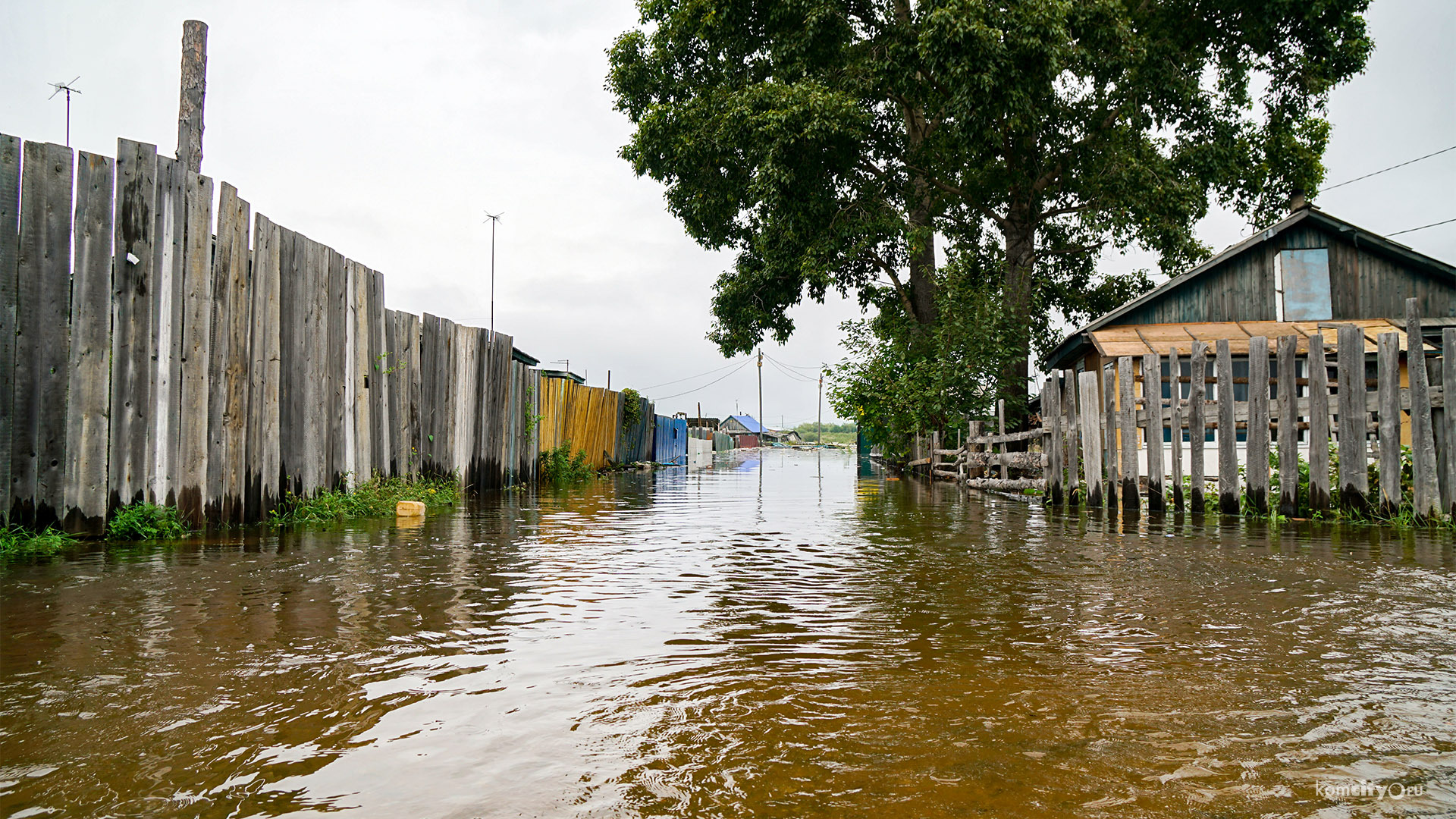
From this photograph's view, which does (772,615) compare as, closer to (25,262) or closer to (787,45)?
(25,262)

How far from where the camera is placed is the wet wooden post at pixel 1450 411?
26.2ft

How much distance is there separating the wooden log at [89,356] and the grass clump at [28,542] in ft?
0.69

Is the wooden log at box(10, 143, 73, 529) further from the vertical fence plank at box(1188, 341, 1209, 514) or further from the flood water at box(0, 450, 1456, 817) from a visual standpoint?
the vertical fence plank at box(1188, 341, 1209, 514)

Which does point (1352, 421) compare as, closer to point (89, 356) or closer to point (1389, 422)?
point (1389, 422)

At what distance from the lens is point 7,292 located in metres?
5.77

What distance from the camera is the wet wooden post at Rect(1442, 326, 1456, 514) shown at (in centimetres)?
800

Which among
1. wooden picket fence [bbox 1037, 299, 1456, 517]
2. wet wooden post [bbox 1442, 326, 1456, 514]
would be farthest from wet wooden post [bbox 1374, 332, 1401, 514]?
wet wooden post [bbox 1442, 326, 1456, 514]

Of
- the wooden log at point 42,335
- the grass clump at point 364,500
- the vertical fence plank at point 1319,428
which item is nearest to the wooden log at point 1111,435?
the vertical fence plank at point 1319,428

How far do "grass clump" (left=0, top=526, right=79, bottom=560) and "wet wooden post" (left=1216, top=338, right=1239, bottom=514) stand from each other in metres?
10.2

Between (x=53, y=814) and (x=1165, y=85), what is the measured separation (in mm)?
23132

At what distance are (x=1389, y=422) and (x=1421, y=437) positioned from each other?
1.08 feet

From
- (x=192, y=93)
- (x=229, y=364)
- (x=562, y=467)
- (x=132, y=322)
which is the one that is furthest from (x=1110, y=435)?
(x=192, y=93)

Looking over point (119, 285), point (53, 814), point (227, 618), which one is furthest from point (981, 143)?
point (53, 814)

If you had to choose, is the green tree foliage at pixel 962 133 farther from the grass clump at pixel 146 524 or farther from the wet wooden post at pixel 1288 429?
the grass clump at pixel 146 524
